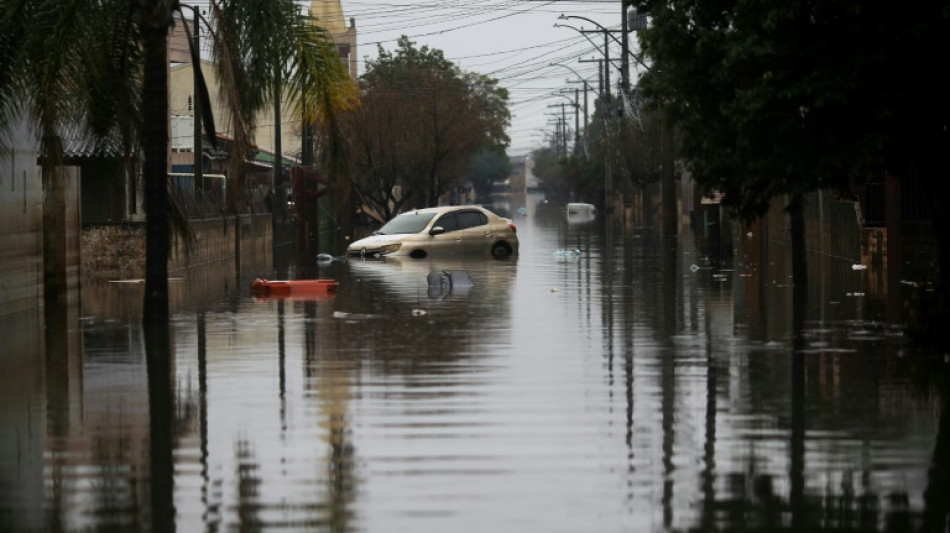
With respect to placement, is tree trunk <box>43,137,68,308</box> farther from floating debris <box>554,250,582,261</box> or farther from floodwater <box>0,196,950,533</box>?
floating debris <box>554,250,582,261</box>

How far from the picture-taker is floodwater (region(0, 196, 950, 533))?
30.5ft

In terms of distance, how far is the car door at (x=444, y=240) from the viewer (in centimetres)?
4334

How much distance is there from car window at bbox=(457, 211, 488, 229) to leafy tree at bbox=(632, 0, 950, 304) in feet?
85.6

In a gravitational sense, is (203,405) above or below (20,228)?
below

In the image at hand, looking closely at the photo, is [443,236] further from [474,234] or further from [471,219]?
[471,219]

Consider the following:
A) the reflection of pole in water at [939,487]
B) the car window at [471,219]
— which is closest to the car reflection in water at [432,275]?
the car window at [471,219]

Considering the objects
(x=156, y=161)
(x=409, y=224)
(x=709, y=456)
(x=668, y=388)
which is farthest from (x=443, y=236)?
(x=709, y=456)

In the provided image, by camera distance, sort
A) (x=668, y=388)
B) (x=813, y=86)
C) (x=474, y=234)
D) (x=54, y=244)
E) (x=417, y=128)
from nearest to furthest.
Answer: (x=668, y=388)
(x=813, y=86)
(x=54, y=244)
(x=474, y=234)
(x=417, y=128)

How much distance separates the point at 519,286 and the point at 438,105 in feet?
163

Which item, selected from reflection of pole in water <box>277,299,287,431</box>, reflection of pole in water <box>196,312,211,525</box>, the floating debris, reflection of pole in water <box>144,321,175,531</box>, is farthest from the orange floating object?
the floating debris

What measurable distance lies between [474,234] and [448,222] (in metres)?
0.79

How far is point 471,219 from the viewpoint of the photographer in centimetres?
4466

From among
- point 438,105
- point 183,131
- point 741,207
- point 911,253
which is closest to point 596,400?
point 741,207

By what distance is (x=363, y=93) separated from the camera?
265ft
